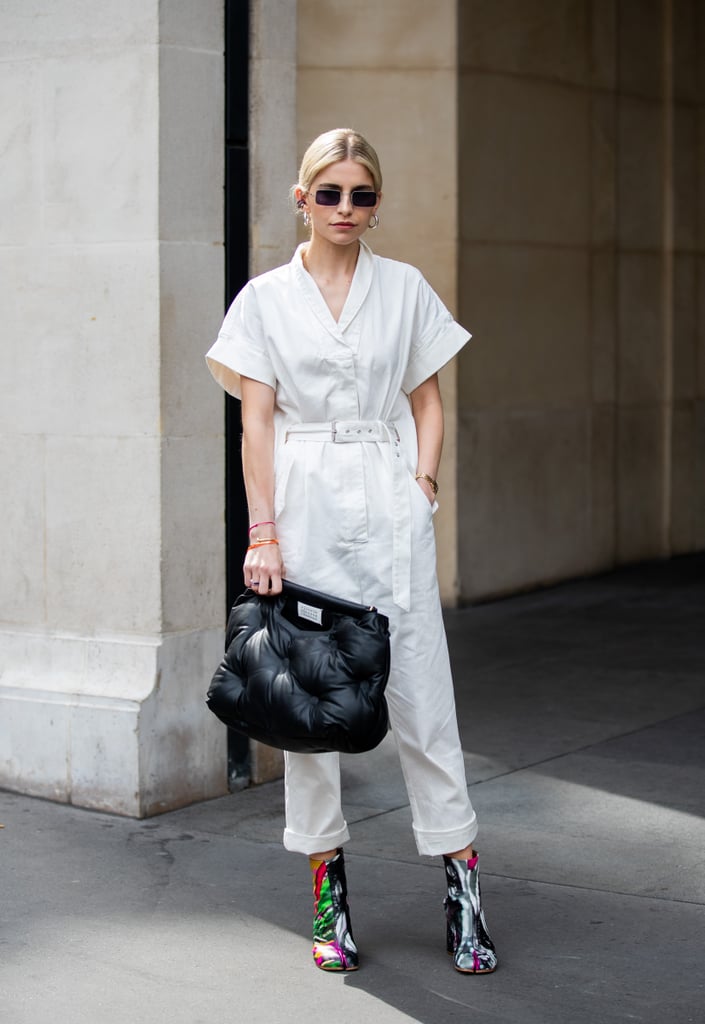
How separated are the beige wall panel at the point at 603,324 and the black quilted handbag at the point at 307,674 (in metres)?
7.58

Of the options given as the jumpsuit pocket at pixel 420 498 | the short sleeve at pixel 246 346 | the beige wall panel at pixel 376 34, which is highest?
the beige wall panel at pixel 376 34

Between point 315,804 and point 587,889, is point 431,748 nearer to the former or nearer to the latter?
point 315,804

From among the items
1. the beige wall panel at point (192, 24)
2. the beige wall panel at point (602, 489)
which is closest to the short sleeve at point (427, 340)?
the beige wall panel at point (192, 24)

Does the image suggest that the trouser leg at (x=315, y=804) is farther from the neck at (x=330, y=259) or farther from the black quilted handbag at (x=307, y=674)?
the neck at (x=330, y=259)

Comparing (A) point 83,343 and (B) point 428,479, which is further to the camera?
(A) point 83,343

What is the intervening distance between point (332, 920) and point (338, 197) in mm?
1871

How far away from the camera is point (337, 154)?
13.7ft

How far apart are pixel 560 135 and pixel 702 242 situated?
2109 millimetres

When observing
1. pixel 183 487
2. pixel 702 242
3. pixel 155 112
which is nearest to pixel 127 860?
pixel 183 487

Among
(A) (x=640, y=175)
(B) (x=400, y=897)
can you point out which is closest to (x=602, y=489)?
(A) (x=640, y=175)

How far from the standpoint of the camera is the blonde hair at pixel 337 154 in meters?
4.19


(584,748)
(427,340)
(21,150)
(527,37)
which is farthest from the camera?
(527,37)

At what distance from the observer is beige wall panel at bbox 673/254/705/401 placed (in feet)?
40.4

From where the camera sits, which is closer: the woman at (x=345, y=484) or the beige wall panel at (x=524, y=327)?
the woman at (x=345, y=484)
